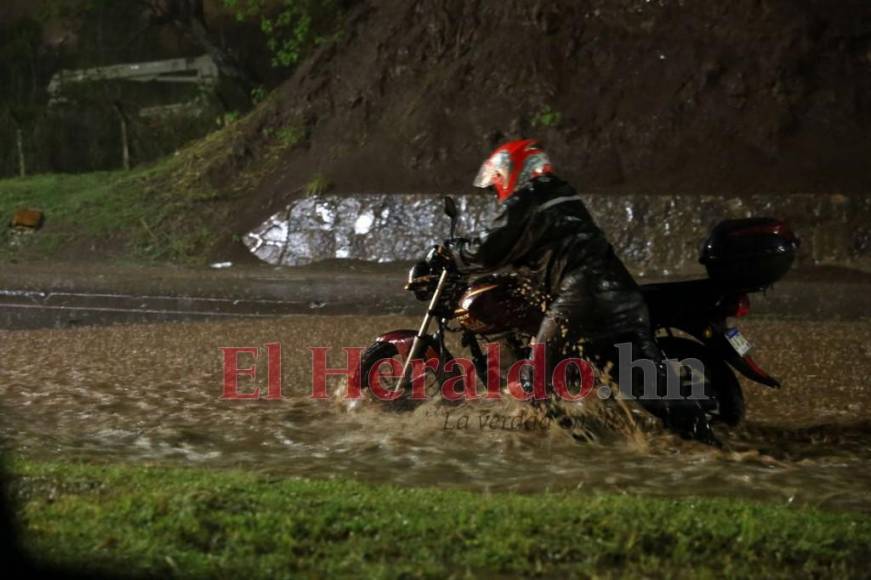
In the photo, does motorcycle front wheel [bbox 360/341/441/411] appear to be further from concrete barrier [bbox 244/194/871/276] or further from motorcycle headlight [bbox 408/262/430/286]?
concrete barrier [bbox 244/194/871/276]

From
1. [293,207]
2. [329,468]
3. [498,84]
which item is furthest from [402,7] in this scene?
[329,468]

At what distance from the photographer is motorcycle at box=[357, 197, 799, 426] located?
6.66m

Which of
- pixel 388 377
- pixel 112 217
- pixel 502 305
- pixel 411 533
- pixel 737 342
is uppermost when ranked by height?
pixel 112 217

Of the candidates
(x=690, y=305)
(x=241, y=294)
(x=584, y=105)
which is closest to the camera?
(x=690, y=305)

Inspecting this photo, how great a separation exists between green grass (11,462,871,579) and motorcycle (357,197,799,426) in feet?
4.79

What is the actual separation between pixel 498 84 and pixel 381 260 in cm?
398

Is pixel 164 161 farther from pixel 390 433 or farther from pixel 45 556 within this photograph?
pixel 45 556

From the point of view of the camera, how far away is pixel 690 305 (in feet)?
22.6

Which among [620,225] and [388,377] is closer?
[388,377]

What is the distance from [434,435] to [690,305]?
1.66m

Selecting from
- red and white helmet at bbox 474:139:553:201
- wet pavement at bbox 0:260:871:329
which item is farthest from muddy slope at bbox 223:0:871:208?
red and white helmet at bbox 474:139:553:201

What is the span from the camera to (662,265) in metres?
16.2

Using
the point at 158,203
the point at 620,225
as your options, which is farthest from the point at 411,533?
the point at 158,203

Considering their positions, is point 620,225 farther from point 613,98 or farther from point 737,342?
point 737,342
